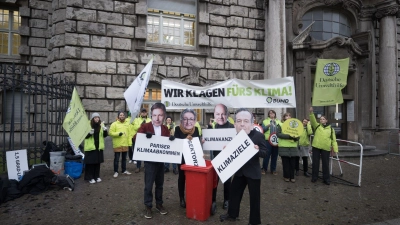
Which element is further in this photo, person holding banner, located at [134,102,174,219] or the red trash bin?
person holding banner, located at [134,102,174,219]

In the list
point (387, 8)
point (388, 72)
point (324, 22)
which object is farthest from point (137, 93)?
point (387, 8)

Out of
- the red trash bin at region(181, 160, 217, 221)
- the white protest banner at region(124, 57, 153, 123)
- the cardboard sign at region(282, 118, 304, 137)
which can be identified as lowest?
the red trash bin at region(181, 160, 217, 221)

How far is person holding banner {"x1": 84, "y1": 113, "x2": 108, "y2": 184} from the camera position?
6785 mm

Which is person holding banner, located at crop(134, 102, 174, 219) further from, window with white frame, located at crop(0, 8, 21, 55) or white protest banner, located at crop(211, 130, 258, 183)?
window with white frame, located at crop(0, 8, 21, 55)

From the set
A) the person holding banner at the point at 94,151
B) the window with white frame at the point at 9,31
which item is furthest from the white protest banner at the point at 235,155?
the window with white frame at the point at 9,31

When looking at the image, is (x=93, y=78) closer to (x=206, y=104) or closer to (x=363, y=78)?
(x=206, y=104)

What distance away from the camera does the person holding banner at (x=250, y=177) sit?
4121 millimetres

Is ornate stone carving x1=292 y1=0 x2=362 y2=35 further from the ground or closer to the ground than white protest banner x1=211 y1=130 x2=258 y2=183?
further from the ground

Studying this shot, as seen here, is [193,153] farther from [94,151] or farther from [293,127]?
[293,127]

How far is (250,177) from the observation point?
4.18 meters

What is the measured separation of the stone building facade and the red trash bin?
6.86 meters

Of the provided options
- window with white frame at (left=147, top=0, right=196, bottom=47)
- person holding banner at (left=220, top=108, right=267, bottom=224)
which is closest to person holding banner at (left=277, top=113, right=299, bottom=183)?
person holding banner at (left=220, top=108, right=267, bottom=224)

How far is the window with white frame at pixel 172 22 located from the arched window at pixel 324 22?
5.72 metres

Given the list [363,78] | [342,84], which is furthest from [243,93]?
[363,78]
